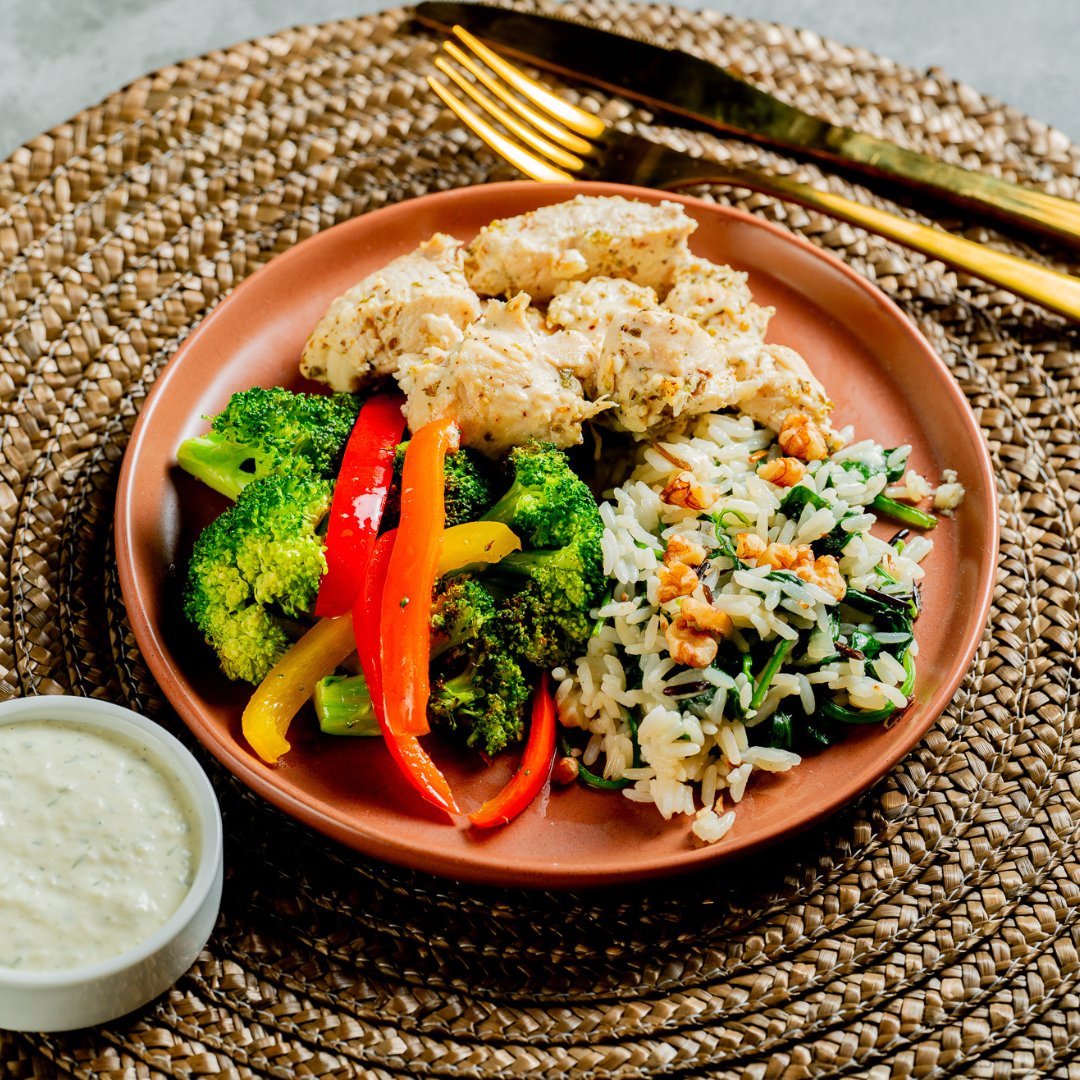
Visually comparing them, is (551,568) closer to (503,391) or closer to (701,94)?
(503,391)

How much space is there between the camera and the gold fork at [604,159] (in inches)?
180

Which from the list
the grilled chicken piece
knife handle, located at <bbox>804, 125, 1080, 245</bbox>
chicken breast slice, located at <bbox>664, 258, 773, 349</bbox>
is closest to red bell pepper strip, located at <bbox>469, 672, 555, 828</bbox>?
the grilled chicken piece

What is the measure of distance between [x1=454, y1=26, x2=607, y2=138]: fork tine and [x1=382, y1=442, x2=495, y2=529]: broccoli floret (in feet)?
6.12

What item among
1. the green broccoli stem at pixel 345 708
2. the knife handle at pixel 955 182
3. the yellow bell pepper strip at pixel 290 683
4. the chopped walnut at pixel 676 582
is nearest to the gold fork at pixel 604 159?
the knife handle at pixel 955 182

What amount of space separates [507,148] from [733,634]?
2511 millimetres

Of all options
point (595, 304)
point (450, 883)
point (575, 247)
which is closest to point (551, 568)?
point (450, 883)

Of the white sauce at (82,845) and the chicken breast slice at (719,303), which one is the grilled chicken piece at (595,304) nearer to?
the chicken breast slice at (719,303)

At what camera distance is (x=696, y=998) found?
10.5ft

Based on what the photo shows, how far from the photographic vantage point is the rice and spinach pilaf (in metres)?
3.27

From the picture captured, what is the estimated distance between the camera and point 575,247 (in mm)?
4137

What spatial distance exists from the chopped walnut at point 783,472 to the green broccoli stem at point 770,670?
23.5 inches

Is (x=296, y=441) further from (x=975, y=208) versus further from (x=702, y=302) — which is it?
(x=975, y=208)

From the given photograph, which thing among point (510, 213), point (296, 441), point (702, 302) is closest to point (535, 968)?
point (296, 441)

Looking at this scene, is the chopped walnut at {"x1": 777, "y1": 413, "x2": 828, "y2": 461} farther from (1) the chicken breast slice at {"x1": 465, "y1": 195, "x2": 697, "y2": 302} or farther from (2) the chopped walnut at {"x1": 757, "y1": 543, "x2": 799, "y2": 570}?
(1) the chicken breast slice at {"x1": 465, "y1": 195, "x2": 697, "y2": 302}
